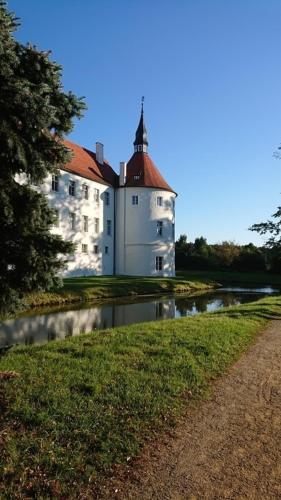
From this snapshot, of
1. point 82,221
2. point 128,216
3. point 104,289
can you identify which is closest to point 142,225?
point 128,216

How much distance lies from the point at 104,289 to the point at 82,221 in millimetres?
10576

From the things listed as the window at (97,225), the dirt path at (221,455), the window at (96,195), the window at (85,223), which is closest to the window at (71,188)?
the window at (85,223)

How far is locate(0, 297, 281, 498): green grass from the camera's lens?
4.19 meters

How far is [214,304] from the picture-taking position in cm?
2392

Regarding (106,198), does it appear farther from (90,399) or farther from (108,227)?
(90,399)

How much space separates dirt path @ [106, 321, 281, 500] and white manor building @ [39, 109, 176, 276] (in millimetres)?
30006

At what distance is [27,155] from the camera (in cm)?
674

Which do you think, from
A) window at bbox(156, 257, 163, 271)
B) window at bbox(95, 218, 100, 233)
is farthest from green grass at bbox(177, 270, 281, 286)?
window at bbox(95, 218, 100, 233)

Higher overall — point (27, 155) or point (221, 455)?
point (27, 155)

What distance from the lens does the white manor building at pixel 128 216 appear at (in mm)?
37062

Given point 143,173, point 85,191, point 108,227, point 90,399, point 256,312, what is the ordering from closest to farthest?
point 90,399 → point 256,312 → point 85,191 → point 108,227 → point 143,173

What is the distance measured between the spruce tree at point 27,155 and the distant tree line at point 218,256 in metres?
49.7

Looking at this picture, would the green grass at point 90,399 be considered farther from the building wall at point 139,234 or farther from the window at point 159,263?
the window at point 159,263

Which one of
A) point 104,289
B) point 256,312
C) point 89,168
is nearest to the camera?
point 256,312
